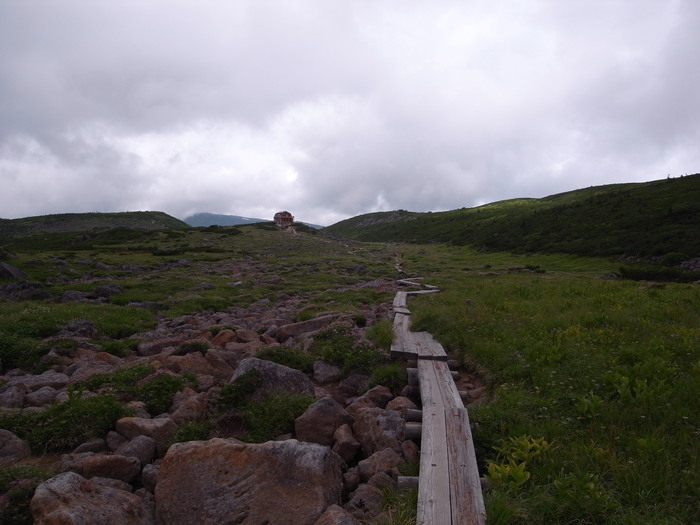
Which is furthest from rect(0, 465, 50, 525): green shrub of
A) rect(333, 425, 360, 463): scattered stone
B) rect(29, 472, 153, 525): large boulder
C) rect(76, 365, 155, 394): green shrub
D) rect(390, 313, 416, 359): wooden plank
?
rect(390, 313, 416, 359): wooden plank

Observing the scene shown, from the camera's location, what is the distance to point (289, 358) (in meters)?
10.5

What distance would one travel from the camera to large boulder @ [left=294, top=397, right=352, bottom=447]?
6.69m

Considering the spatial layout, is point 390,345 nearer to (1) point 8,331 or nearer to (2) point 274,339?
(2) point 274,339

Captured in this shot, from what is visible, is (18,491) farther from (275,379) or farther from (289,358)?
(289,358)

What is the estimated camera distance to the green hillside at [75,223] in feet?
454

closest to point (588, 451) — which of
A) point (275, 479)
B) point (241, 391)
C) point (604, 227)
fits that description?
point (275, 479)

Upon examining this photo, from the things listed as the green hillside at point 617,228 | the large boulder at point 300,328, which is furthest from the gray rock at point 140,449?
the green hillside at point 617,228

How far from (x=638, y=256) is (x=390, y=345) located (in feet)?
118

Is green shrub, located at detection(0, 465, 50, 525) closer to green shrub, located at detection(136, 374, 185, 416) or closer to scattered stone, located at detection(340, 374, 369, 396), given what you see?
green shrub, located at detection(136, 374, 185, 416)

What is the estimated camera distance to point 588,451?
5.27 m

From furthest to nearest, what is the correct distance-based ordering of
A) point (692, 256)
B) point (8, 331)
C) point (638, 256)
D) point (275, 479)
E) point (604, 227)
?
point (604, 227), point (638, 256), point (692, 256), point (8, 331), point (275, 479)

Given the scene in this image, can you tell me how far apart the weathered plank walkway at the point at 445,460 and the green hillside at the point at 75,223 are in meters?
141

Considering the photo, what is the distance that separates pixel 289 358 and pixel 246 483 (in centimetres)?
551

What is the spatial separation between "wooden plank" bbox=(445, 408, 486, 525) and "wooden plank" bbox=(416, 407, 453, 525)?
0.07m
